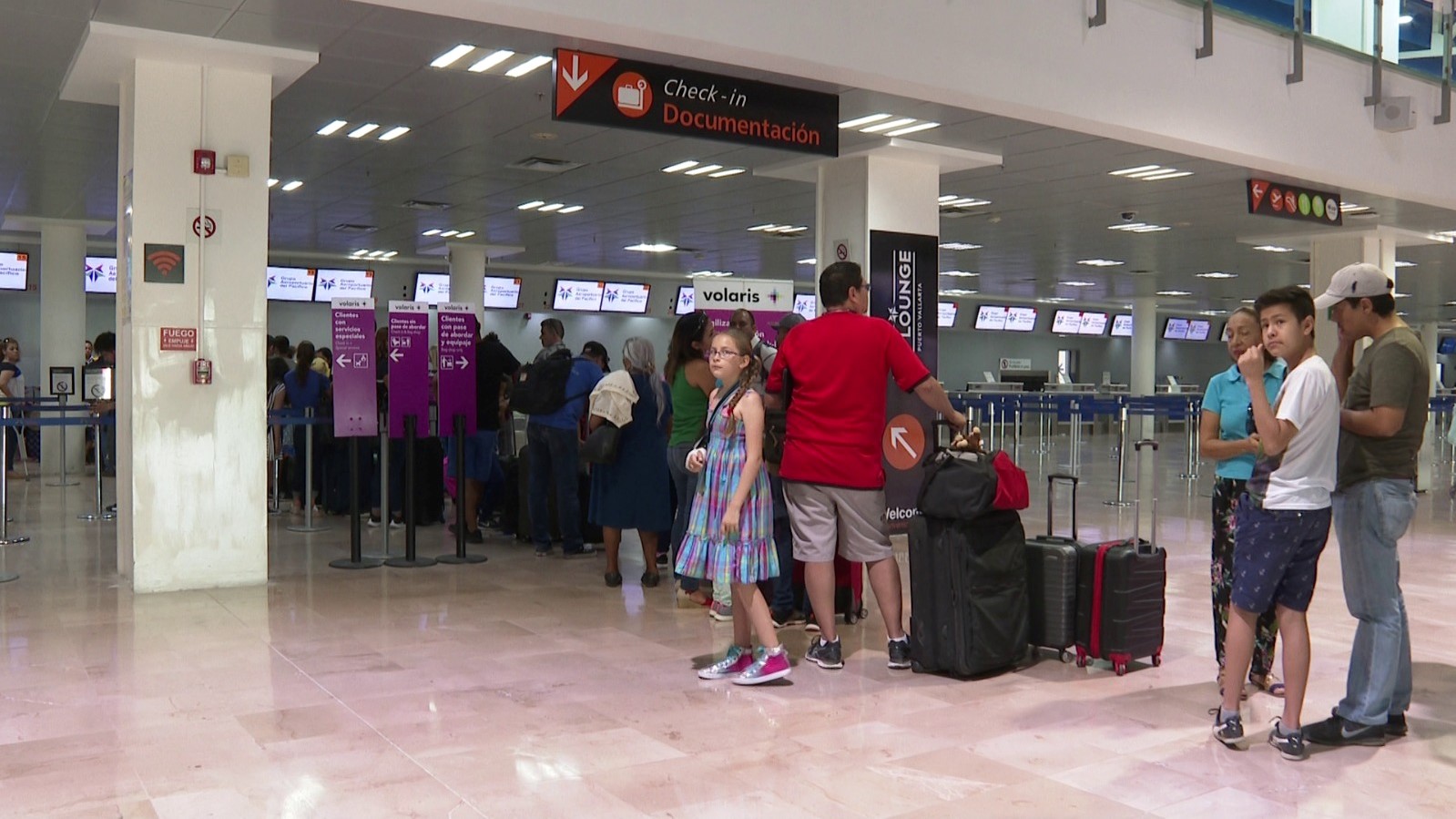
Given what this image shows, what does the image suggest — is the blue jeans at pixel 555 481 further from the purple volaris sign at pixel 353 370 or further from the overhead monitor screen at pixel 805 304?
the overhead monitor screen at pixel 805 304

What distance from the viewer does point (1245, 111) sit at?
9180mm

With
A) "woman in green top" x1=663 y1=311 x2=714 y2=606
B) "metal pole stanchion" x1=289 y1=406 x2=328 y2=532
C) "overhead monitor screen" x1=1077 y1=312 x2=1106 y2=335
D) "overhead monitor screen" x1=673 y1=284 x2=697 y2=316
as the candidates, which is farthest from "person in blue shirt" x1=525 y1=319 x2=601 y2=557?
"overhead monitor screen" x1=1077 y1=312 x2=1106 y2=335

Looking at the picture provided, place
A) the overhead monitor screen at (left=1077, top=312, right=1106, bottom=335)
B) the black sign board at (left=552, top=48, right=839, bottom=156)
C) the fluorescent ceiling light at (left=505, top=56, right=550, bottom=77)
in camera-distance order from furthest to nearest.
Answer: the overhead monitor screen at (left=1077, top=312, right=1106, bottom=335), the fluorescent ceiling light at (left=505, top=56, right=550, bottom=77), the black sign board at (left=552, top=48, right=839, bottom=156)

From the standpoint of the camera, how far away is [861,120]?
8492 mm

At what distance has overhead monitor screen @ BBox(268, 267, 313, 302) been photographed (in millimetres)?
18688

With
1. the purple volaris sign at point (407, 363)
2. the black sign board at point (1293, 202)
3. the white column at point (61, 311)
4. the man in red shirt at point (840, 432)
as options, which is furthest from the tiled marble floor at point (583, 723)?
the white column at point (61, 311)

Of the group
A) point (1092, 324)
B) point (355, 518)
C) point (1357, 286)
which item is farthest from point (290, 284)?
point (1092, 324)

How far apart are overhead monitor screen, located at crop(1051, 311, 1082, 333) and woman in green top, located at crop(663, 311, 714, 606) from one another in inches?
1032

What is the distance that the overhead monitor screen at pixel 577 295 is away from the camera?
860 inches

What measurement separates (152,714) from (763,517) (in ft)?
7.70

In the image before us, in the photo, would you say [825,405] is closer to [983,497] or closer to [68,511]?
[983,497]

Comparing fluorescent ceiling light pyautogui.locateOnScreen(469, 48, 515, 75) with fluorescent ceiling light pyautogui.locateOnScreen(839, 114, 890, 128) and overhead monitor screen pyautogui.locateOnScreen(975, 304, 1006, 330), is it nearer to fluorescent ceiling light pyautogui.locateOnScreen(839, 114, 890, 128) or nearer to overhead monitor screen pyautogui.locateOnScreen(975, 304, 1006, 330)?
fluorescent ceiling light pyautogui.locateOnScreen(839, 114, 890, 128)

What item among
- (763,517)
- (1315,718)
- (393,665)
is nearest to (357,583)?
(393,665)

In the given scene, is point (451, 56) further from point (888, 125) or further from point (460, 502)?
point (888, 125)
